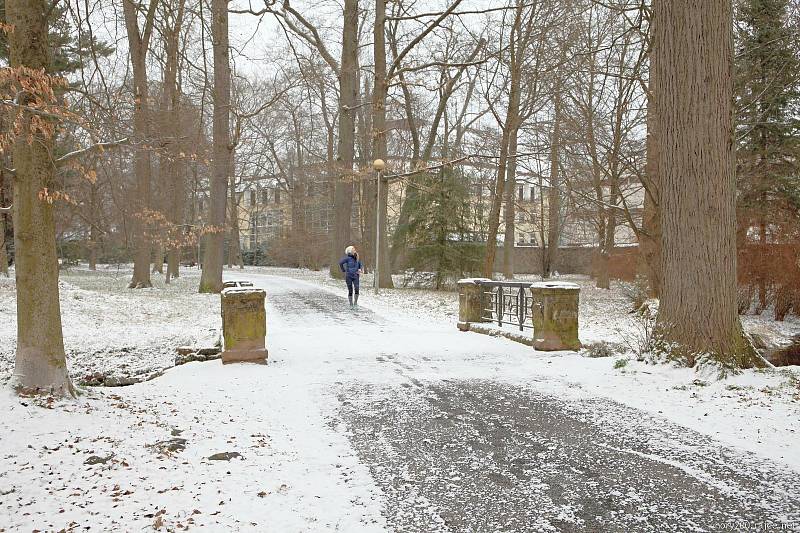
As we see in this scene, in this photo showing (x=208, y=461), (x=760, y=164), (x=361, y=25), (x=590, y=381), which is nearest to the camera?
(x=208, y=461)

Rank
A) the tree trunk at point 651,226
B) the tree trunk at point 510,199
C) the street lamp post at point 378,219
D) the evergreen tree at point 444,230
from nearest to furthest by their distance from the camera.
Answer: the tree trunk at point 651,226 → the street lamp post at point 378,219 → the evergreen tree at point 444,230 → the tree trunk at point 510,199

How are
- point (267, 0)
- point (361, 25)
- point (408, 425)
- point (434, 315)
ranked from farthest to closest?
1. point (361, 25)
2. point (267, 0)
3. point (434, 315)
4. point (408, 425)

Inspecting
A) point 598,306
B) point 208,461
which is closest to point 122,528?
point 208,461

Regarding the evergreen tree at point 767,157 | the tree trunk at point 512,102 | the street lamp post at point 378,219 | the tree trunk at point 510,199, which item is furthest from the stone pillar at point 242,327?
the tree trunk at point 510,199

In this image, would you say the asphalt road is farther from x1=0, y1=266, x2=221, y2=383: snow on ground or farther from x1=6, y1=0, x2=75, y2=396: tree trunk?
x1=0, y1=266, x2=221, y2=383: snow on ground

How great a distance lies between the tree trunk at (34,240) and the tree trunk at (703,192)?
693cm

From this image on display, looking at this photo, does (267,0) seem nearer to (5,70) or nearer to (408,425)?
(5,70)

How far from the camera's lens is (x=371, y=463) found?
14.7 feet

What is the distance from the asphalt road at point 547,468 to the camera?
3.54m

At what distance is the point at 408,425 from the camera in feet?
18.0

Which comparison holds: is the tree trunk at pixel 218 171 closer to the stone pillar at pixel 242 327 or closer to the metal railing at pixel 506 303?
the metal railing at pixel 506 303

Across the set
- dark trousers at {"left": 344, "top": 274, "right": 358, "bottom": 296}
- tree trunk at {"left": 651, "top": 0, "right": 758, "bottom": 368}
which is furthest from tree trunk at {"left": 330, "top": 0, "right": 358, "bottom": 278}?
tree trunk at {"left": 651, "top": 0, "right": 758, "bottom": 368}

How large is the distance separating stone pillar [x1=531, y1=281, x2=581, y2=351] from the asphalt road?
9.53ft

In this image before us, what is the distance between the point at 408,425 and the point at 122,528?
2.67 m
